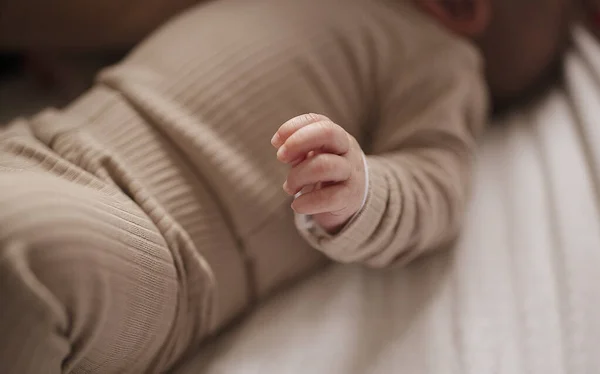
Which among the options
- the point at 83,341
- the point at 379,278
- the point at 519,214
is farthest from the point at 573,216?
the point at 83,341

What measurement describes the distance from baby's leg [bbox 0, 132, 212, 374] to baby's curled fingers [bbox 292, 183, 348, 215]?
0.37 feet

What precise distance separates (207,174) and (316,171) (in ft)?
0.45

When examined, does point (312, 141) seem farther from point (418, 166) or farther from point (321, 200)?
point (418, 166)

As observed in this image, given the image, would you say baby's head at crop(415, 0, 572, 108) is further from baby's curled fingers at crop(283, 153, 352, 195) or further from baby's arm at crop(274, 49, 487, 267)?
baby's curled fingers at crop(283, 153, 352, 195)

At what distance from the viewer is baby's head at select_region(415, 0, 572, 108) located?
2.32ft

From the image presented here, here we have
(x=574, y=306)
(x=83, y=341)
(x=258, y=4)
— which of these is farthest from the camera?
(x=258, y=4)

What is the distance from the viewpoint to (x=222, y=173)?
51cm

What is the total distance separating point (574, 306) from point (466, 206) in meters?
0.15

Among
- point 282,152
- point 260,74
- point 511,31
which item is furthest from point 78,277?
point 511,31

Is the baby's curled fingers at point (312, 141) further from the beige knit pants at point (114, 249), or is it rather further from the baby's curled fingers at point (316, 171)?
the beige knit pants at point (114, 249)

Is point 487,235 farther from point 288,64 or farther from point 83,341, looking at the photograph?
point 83,341

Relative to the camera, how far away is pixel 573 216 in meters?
0.58

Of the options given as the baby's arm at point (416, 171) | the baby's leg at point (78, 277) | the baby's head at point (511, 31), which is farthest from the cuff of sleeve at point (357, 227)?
the baby's head at point (511, 31)

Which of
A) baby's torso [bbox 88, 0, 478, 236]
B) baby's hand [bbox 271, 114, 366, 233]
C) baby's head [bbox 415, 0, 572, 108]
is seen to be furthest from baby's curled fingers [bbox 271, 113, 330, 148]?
baby's head [bbox 415, 0, 572, 108]
